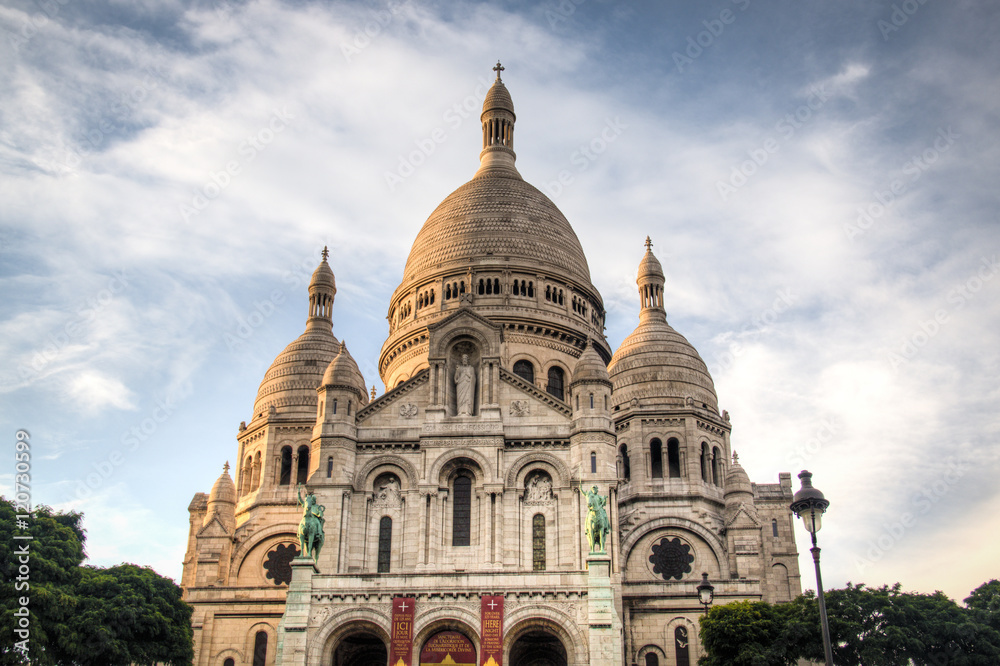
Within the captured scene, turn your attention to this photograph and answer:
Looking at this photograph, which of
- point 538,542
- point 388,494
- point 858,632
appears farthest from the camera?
point 388,494

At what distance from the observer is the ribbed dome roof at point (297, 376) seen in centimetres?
5834

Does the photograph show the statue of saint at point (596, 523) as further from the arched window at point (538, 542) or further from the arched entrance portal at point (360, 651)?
the arched entrance portal at point (360, 651)

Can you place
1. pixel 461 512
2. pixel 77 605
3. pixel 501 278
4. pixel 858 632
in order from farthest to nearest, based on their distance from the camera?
pixel 501 278
pixel 461 512
pixel 858 632
pixel 77 605

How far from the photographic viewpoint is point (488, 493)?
4406 centimetres

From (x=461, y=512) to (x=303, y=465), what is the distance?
15.1m

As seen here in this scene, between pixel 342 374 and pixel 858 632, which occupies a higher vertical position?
pixel 342 374

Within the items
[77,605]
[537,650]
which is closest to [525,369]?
[537,650]

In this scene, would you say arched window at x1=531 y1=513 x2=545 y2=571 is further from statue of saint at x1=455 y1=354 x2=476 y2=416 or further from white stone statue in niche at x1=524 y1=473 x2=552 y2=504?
statue of saint at x1=455 y1=354 x2=476 y2=416

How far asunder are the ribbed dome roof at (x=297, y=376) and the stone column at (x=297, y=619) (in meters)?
18.1

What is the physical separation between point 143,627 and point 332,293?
27.8 metres

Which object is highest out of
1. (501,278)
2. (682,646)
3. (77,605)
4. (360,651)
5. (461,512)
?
(501,278)

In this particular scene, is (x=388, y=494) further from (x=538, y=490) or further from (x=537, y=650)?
(x=537, y=650)

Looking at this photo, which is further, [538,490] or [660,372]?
[660,372]

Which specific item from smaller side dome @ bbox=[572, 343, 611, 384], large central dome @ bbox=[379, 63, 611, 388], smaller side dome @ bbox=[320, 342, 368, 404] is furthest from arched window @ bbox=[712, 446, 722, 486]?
smaller side dome @ bbox=[320, 342, 368, 404]
